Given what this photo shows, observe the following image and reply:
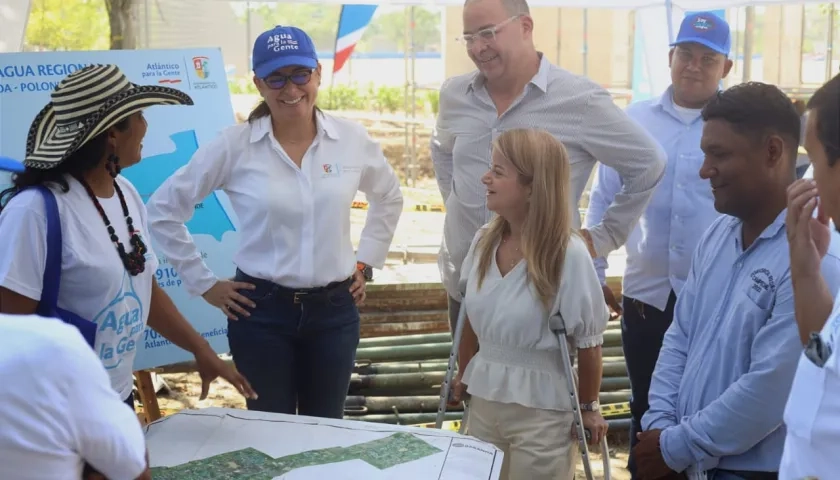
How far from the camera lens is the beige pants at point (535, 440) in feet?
8.96

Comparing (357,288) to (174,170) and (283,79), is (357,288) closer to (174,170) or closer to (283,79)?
(283,79)

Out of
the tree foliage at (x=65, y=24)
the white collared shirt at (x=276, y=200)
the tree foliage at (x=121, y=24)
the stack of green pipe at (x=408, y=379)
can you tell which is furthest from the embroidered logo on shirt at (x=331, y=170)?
the tree foliage at (x=65, y=24)

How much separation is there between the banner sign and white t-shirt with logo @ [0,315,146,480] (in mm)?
2829

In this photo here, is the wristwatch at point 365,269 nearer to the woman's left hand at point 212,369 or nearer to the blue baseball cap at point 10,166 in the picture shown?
the woman's left hand at point 212,369

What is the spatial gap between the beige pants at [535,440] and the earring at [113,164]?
1.28m

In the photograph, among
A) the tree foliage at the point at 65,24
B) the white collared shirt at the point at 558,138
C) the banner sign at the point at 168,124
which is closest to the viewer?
the white collared shirt at the point at 558,138

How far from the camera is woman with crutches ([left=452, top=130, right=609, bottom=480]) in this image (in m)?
2.75

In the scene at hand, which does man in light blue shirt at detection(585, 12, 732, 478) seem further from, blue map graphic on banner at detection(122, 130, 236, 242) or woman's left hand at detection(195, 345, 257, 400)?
blue map graphic on banner at detection(122, 130, 236, 242)

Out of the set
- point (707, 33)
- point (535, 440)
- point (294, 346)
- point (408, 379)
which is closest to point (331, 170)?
point (294, 346)

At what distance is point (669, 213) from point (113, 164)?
2.22 m

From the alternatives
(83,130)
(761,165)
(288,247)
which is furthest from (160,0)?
(761,165)

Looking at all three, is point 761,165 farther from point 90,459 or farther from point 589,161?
point 90,459

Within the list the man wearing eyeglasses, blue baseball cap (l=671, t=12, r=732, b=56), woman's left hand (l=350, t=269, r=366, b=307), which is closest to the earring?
woman's left hand (l=350, t=269, r=366, b=307)

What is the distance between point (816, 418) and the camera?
5.16 feet
